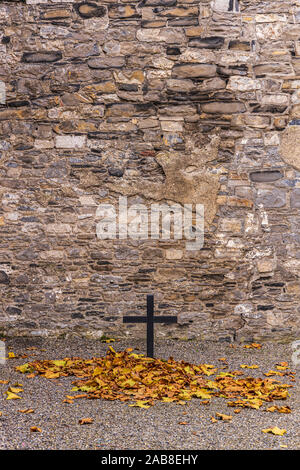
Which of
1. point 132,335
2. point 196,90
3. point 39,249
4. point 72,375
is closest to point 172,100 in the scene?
point 196,90

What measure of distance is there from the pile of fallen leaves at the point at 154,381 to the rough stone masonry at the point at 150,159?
92 cm

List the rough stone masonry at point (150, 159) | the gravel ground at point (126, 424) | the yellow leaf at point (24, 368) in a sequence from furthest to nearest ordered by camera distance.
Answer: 1. the rough stone masonry at point (150, 159)
2. the yellow leaf at point (24, 368)
3. the gravel ground at point (126, 424)

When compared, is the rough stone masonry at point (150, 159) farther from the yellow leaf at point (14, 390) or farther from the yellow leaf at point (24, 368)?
the yellow leaf at point (14, 390)

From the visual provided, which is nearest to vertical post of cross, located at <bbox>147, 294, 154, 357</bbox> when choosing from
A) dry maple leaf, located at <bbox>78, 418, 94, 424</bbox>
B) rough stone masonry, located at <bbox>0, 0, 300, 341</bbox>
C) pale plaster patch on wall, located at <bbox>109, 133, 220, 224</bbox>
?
rough stone masonry, located at <bbox>0, 0, 300, 341</bbox>

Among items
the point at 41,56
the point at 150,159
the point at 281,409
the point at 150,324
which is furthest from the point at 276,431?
the point at 41,56

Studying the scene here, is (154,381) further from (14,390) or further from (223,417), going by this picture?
(14,390)

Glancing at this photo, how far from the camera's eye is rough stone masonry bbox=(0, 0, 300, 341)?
18.7 feet

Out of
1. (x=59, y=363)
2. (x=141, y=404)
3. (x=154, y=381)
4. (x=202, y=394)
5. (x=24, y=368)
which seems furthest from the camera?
Result: (x=59, y=363)

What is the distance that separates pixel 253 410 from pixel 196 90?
3.41 metres

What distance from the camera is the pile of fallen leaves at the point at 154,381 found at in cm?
406

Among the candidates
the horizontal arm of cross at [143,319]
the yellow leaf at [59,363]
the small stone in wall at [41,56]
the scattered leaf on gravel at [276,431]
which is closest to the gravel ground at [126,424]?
the scattered leaf on gravel at [276,431]

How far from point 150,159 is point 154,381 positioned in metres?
2.47

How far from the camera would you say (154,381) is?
436 centimetres

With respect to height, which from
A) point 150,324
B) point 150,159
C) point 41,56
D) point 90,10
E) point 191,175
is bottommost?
point 150,324
